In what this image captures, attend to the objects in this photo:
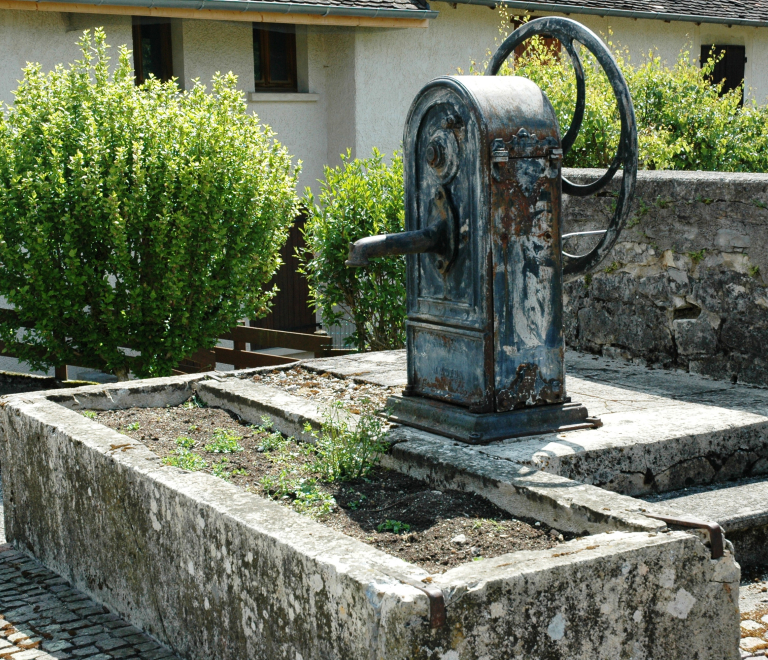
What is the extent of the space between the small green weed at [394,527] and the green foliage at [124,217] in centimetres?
406

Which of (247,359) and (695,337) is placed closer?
(695,337)

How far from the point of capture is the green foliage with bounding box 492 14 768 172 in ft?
28.2

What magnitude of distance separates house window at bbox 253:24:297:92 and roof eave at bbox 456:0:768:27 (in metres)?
2.14

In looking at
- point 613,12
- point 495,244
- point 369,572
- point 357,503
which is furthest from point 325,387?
point 613,12

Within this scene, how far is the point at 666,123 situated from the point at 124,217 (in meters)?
4.89

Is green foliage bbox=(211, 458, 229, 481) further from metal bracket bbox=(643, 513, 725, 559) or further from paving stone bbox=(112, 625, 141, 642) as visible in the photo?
metal bracket bbox=(643, 513, 725, 559)

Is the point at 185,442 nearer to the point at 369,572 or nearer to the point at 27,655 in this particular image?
the point at 27,655

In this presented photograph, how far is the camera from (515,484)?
362 cm

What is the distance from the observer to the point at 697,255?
571 cm

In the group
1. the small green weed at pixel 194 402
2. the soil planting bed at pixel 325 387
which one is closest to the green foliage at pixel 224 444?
the soil planting bed at pixel 325 387

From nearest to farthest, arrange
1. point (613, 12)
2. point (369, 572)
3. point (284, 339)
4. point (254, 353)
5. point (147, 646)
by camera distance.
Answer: point (369, 572) → point (147, 646) → point (284, 339) → point (254, 353) → point (613, 12)

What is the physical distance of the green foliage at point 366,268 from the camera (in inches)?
310

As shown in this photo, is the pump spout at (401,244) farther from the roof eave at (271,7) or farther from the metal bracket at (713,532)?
the roof eave at (271,7)

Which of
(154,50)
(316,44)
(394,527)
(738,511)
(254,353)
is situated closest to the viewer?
(394,527)
